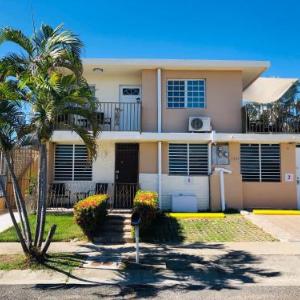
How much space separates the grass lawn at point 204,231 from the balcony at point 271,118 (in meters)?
4.15

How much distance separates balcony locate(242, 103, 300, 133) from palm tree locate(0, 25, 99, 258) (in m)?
8.41

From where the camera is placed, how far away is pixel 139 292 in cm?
586

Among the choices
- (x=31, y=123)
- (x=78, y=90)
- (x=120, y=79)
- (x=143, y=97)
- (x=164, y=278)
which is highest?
(x=120, y=79)

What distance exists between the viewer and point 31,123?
23.8 ft

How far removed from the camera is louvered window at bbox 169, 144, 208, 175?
14547 mm

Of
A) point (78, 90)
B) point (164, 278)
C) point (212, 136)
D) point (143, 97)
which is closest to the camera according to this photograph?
point (164, 278)

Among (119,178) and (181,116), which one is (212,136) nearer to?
(181,116)

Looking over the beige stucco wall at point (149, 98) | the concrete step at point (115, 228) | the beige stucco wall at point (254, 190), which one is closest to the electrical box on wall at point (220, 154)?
the beige stucco wall at point (254, 190)

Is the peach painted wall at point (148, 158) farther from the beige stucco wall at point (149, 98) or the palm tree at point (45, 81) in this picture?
the palm tree at point (45, 81)

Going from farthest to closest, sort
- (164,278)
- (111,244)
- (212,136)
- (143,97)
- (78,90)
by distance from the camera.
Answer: (143,97)
(212,136)
(111,244)
(78,90)
(164,278)

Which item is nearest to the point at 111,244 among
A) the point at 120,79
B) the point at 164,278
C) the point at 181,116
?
the point at 164,278

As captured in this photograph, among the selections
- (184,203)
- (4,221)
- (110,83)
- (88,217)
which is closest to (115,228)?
(88,217)

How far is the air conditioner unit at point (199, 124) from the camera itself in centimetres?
1429

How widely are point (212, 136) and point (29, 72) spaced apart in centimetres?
811
